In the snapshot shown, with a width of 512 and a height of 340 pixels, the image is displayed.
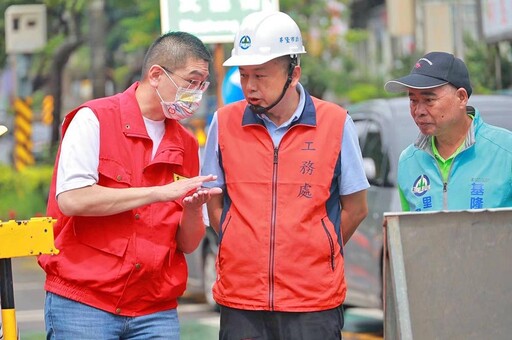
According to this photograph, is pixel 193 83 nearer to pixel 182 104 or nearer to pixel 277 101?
pixel 182 104

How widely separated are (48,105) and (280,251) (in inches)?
1416

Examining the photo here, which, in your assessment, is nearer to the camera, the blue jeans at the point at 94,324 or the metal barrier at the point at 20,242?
A: the metal barrier at the point at 20,242

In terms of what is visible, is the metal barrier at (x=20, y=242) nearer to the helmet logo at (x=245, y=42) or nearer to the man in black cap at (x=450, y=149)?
the helmet logo at (x=245, y=42)

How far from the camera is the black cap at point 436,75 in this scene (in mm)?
5371

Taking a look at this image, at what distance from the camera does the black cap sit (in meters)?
5.37

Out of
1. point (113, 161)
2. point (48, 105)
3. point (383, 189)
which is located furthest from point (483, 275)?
point (48, 105)

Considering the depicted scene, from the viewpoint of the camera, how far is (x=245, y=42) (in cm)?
532

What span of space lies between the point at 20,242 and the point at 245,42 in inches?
48.9

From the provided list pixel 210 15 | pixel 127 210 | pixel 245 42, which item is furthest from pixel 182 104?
pixel 210 15

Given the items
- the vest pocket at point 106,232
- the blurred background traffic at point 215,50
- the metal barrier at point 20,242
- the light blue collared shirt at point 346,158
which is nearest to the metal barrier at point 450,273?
the light blue collared shirt at point 346,158

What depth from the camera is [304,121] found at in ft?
17.4

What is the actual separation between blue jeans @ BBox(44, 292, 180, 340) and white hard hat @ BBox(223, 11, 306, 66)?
110 centimetres

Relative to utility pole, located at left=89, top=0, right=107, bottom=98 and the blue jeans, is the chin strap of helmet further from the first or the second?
utility pole, located at left=89, top=0, right=107, bottom=98

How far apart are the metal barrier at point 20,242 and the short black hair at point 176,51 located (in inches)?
32.9
